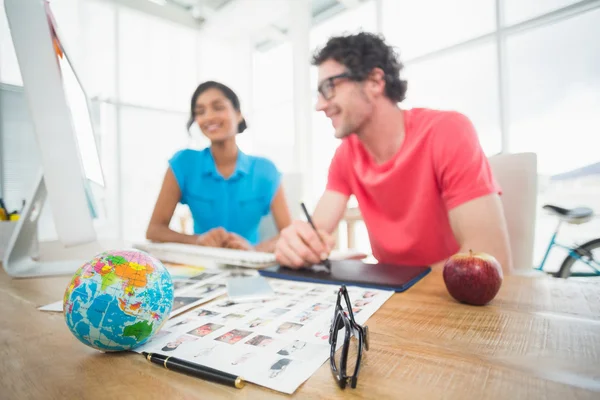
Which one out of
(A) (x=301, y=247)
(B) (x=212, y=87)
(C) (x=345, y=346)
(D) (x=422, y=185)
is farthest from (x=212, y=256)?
(B) (x=212, y=87)

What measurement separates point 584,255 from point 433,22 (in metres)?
2.34

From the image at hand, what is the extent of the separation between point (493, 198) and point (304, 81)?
9.75 ft

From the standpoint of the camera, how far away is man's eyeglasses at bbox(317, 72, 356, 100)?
3.62 feet

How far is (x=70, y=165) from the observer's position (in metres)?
0.56

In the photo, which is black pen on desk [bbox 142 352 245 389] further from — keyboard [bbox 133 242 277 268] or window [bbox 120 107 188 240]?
window [bbox 120 107 188 240]

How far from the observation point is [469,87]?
2795 millimetres

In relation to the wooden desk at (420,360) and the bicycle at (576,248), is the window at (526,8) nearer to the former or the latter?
the bicycle at (576,248)

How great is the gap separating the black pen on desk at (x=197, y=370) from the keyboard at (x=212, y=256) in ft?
1.37

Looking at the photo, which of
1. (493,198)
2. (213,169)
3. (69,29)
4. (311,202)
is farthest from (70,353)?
(69,29)

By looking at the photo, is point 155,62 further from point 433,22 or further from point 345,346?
point 345,346

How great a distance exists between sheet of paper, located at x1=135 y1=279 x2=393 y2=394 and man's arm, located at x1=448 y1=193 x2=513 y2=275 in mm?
387

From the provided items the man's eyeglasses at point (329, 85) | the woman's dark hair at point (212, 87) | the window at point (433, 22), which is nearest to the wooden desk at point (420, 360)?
the man's eyeglasses at point (329, 85)

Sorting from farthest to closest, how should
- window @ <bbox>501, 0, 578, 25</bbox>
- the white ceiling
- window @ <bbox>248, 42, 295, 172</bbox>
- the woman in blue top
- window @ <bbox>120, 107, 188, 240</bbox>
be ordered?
1. window @ <bbox>248, 42, 295, 172</bbox>
2. the white ceiling
3. window @ <bbox>120, 107, 188, 240</bbox>
4. window @ <bbox>501, 0, 578, 25</bbox>
5. the woman in blue top

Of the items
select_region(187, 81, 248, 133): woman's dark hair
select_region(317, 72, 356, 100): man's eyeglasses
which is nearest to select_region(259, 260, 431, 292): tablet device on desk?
select_region(317, 72, 356, 100): man's eyeglasses
